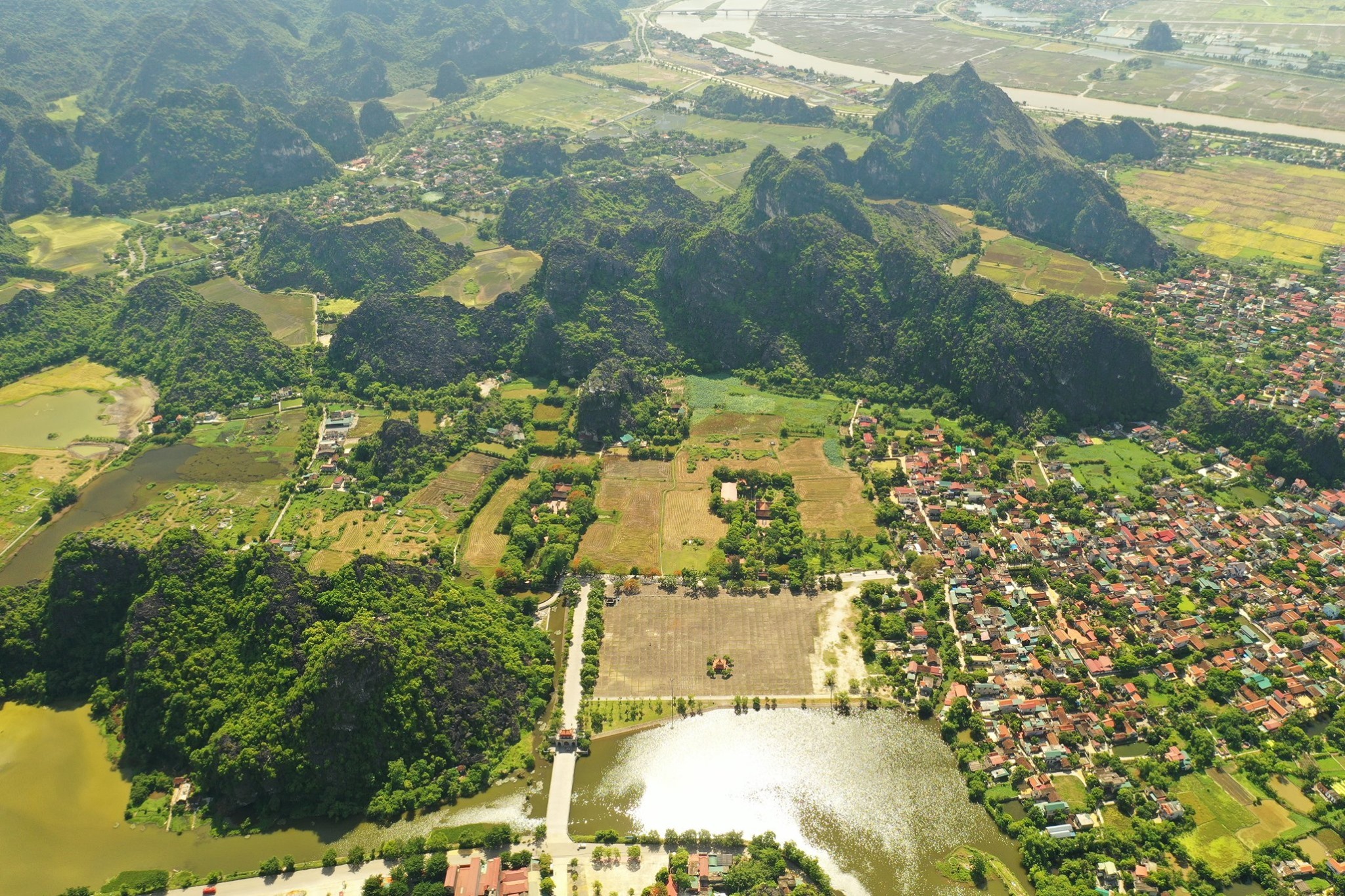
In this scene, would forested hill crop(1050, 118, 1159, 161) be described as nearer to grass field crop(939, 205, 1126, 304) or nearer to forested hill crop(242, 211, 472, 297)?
grass field crop(939, 205, 1126, 304)

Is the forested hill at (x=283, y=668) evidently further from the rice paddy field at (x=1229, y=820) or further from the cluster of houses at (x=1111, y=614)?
the rice paddy field at (x=1229, y=820)

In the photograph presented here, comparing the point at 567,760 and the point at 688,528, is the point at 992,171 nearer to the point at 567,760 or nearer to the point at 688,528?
the point at 688,528

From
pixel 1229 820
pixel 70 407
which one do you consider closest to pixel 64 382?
pixel 70 407

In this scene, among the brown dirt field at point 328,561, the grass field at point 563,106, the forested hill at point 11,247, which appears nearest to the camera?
the brown dirt field at point 328,561

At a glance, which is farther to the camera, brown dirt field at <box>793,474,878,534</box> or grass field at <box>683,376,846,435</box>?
grass field at <box>683,376,846,435</box>

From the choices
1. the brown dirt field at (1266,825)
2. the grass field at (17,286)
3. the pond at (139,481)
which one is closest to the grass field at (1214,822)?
the brown dirt field at (1266,825)

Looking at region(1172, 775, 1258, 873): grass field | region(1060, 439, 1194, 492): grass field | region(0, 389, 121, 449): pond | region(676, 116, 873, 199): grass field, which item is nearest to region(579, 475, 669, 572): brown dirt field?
region(1060, 439, 1194, 492): grass field
